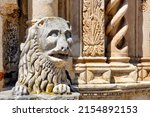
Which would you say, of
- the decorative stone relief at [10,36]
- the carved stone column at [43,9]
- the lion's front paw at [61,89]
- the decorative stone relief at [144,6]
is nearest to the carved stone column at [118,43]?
the decorative stone relief at [144,6]

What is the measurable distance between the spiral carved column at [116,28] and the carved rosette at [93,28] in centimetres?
25

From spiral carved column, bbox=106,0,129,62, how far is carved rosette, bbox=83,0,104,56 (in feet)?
0.81

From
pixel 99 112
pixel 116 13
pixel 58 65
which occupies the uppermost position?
pixel 116 13

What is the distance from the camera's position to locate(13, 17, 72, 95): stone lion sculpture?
6.05 m

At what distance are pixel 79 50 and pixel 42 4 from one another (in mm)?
1207

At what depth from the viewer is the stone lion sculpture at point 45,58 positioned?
6051 millimetres

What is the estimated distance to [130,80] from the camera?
8102mm

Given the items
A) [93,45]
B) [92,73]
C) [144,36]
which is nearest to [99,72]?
[92,73]

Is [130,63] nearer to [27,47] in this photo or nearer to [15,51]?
[15,51]

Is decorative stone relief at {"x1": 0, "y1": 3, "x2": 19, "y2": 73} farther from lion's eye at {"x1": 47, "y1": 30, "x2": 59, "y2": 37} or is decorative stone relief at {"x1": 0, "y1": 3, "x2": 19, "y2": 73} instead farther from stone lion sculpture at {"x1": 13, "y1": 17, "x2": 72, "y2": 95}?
lion's eye at {"x1": 47, "y1": 30, "x2": 59, "y2": 37}

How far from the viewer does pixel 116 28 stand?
27.5ft

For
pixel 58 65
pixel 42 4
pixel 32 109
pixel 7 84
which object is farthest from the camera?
pixel 7 84

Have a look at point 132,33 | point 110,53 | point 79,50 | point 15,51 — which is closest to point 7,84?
point 15,51

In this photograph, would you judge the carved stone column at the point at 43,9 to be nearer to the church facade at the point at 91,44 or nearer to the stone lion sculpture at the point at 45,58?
the church facade at the point at 91,44
